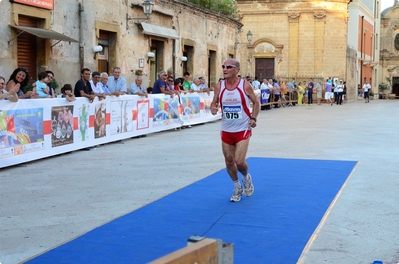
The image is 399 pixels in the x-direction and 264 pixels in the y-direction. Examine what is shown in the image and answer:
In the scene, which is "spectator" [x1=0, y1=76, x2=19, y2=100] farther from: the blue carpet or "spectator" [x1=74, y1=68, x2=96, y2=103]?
the blue carpet

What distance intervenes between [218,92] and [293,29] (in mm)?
38818

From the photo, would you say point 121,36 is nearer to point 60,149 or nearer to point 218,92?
point 60,149

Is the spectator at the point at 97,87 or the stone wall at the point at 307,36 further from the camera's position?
the stone wall at the point at 307,36

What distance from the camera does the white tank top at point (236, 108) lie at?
849 centimetres

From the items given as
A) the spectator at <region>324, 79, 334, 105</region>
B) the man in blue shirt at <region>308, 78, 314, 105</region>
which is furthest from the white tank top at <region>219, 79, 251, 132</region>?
the spectator at <region>324, 79, 334, 105</region>

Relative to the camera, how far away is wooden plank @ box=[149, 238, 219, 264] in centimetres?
264

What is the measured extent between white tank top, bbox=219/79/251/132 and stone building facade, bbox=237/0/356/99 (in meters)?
38.4

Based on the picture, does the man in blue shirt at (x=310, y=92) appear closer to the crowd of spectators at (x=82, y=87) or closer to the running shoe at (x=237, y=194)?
the crowd of spectators at (x=82, y=87)

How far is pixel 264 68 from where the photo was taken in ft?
158

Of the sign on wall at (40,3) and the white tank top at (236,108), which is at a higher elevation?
the sign on wall at (40,3)

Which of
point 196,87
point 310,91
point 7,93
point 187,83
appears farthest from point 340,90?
point 7,93

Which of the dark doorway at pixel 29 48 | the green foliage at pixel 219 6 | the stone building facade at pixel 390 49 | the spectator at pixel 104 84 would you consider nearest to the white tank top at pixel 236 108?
the spectator at pixel 104 84

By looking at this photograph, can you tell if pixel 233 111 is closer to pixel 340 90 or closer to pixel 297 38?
pixel 340 90

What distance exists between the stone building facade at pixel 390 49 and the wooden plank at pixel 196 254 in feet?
223
